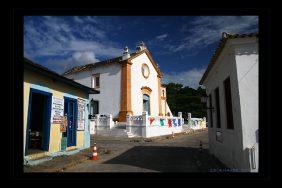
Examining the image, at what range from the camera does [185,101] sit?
5697cm

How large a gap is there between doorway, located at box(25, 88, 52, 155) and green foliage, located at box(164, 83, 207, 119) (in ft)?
139

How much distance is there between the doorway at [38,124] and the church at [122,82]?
13264 millimetres

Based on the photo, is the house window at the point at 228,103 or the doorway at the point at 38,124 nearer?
the house window at the point at 228,103

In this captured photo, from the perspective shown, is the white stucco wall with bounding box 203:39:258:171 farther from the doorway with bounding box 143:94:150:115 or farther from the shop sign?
the doorway with bounding box 143:94:150:115

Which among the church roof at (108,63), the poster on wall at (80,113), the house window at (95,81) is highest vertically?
the church roof at (108,63)

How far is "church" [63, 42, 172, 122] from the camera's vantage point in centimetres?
2762

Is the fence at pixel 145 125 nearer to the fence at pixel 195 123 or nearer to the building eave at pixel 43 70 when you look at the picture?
the building eave at pixel 43 70

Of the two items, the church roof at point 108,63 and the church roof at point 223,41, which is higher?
the church roof at point 108,63

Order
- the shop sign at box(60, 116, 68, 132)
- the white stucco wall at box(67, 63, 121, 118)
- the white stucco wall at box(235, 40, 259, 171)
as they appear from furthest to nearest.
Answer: the white stucco wall at box(67, 63, 121, 118), the shop sign at box(60, 116, 68, 132), the white stucco wall at box(235, 40, 259, 171)

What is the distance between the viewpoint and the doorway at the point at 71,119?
13133mm

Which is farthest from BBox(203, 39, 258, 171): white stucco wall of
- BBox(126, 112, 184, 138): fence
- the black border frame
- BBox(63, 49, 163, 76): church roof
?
BBox(63, 49, 163, 76): church roof
